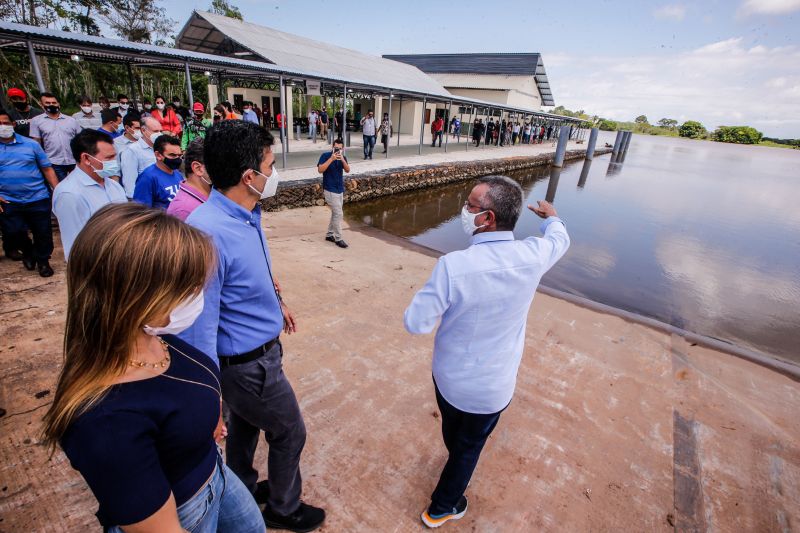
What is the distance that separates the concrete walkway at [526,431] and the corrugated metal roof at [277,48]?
11.9 meters

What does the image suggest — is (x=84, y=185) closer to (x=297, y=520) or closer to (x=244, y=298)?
(x=244, y=298)

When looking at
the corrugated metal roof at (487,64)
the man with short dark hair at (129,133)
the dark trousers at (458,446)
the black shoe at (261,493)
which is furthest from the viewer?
the corrugated metal roof at (487,64)

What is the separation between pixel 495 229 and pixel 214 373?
3.63ft

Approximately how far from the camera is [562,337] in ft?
12.5

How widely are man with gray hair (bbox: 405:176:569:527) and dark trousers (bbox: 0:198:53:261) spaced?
4550 millimetres

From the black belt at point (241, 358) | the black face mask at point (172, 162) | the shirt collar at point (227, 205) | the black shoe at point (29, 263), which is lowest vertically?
the black shoe at point (29, 263)

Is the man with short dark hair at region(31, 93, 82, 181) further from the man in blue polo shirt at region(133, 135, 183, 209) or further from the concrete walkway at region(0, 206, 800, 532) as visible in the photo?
the man in blue polo shirt at region(133, 135, 183, 209)

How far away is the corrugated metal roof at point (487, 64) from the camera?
3253cm

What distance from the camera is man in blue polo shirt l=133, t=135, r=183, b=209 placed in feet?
9.91

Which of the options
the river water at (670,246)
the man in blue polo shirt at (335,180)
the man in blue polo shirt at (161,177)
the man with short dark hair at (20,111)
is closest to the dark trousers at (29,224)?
the man in blue polo shirt at (161,177)

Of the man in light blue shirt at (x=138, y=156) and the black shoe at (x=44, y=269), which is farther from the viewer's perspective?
the man in light blue shirt at (x=138, y=156)

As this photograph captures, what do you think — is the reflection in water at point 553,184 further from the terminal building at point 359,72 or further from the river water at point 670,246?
the terminal building at point 359,72

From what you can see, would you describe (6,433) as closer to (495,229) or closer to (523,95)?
(495,229)

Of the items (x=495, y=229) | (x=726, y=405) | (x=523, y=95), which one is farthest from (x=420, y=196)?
(x=523, y=95)
